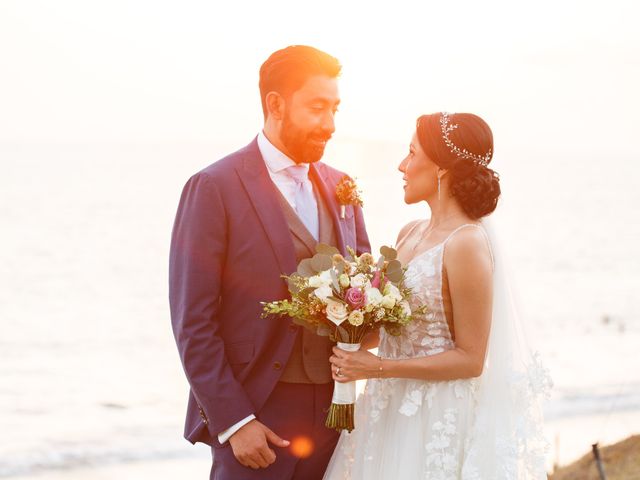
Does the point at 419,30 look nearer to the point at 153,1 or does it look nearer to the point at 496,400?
the point at 153,1

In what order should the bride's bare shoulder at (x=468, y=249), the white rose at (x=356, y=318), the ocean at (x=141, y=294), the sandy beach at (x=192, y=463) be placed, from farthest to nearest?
the ocean at (x=141, y=294), the sandy beach at (x=192, y=463), the bride's bare shoulder at (x=468, y=249), the white rose at (x=356, y=318)

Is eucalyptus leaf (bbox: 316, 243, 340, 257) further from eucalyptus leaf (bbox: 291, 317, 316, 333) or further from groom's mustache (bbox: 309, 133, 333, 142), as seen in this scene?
groom's mustache (bbox: 309, 133, 333, 142)

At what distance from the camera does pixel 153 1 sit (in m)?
38.5

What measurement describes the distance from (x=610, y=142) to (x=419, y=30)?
27.4 m

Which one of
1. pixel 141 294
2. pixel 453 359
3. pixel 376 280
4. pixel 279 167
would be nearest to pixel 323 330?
pixel 376 280

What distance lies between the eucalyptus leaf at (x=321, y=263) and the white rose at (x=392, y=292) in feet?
0.84

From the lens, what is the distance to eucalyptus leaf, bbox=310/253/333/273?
11.3ft

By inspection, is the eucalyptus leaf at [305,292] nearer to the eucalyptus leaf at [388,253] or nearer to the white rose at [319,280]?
the white rose at [319,280]

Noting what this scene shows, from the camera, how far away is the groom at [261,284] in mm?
3648

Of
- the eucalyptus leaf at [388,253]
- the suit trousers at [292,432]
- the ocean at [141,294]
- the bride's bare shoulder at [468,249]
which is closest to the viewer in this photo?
the eucalyptus leaf at [388,253]

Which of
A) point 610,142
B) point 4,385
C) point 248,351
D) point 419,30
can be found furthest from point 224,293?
point 610,142

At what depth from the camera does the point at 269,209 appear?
3.77 m

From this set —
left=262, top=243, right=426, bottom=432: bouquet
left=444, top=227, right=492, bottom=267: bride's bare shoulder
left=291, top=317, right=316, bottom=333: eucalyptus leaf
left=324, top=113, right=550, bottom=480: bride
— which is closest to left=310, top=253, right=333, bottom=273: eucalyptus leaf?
left=262, top=243, right=426, bottom=432: bouquet

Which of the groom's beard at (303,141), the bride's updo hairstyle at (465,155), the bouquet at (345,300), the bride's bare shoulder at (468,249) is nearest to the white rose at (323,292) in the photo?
the bouquet at (345,300)
